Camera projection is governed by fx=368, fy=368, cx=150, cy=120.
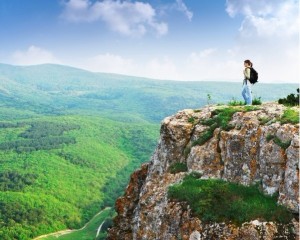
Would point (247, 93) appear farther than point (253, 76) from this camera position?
No

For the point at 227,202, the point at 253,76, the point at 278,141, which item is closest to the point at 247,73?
the point at 253,76

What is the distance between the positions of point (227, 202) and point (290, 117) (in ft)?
15.8

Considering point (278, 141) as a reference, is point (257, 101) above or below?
above

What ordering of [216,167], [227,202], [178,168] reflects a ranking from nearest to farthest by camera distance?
[227,202] < [216,167] < [178,168]

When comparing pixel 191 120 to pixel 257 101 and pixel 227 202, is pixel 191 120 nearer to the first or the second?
pixel 257 101

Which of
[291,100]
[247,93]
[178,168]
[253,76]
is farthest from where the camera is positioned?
[253,76]

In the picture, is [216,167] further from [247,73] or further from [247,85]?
→ [247,73]

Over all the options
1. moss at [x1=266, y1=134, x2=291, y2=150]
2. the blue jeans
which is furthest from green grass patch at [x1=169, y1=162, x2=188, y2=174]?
the blue jeans

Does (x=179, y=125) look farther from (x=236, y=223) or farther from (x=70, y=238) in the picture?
(x=70, y=238)

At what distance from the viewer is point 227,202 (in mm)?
15164

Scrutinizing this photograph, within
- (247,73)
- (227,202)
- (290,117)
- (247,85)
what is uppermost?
(247,73)

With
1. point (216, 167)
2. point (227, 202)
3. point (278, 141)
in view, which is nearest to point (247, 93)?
point (216, 167)

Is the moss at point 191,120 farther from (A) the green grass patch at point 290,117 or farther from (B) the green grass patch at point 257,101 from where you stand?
(A) the green grass patch at point 290,117

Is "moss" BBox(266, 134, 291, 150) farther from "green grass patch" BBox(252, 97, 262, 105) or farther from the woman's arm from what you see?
the woman's arm
